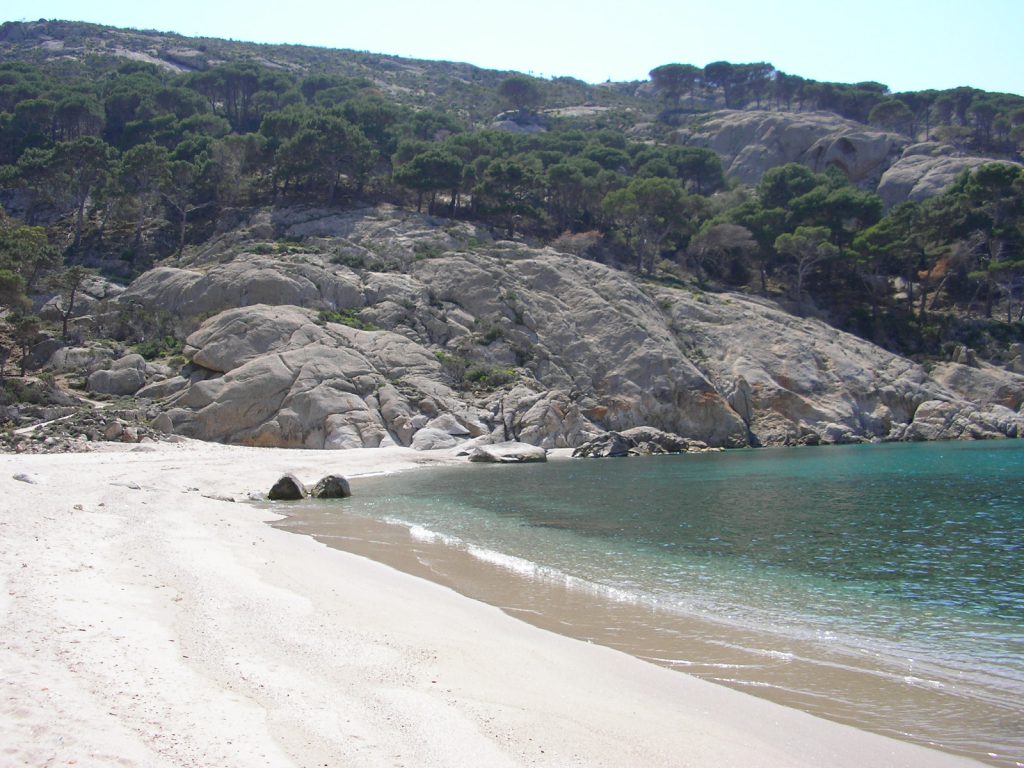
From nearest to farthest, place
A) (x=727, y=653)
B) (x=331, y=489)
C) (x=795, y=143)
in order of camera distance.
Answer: (x=727, y=653), (x=331, y=489), (x=795, y=143)

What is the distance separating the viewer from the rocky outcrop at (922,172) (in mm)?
88000

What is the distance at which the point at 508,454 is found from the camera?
130 ft

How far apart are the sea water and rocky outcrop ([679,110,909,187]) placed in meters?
81.5

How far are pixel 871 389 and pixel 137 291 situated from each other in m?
54.1

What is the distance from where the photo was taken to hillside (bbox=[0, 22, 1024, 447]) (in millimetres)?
42719

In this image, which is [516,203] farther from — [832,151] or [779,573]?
[832,151]

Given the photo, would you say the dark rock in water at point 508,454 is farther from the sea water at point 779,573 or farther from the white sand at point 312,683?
the white sand at point 312,683

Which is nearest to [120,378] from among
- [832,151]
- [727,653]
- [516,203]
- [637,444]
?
[637,444]

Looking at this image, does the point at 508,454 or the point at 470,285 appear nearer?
the point at 508,454

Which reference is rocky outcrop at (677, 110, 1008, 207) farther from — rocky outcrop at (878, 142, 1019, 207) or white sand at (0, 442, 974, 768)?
white sand at (0, 442, 974, 768)

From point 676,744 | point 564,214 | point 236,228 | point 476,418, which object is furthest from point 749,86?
point 676,744

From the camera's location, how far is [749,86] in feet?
459

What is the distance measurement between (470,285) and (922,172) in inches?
2669

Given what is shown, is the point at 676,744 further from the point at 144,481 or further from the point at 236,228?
the point at 236,228
